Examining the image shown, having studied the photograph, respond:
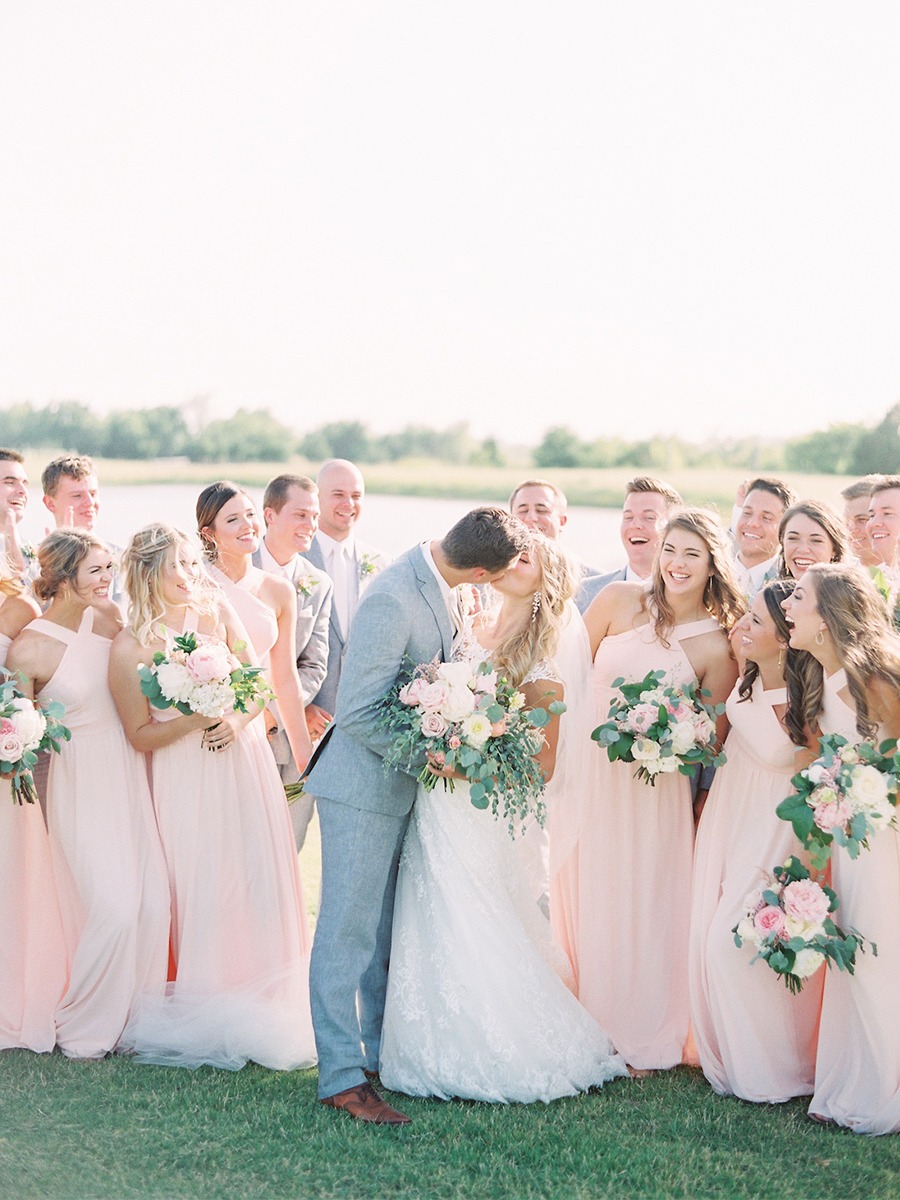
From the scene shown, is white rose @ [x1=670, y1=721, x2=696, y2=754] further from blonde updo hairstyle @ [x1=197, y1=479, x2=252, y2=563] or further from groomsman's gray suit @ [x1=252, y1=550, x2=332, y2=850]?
groomsman's gray suit @ [x1=252, y1=550, x2=332, y2=850]

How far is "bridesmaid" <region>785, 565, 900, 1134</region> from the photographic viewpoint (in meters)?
5.12

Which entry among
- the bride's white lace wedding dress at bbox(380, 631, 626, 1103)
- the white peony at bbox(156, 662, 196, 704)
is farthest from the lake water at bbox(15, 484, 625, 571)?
the bride's white lace wedding dress at bbox(380, 631, 626, 1103)

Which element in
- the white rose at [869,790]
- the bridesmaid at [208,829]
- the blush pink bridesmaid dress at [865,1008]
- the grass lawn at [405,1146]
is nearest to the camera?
the grass lawn at [405,1146]

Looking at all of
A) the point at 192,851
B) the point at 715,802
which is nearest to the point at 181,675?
the point at 192,851

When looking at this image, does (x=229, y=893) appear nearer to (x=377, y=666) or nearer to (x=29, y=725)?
(x=29, y=725)

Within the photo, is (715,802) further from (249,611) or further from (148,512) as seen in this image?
(148,512)

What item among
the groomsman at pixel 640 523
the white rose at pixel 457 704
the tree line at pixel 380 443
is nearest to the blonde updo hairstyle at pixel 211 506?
the groomsman at pixel 640 523

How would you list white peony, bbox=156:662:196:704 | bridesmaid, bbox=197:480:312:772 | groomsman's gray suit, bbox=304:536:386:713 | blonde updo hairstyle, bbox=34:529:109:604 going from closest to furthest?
white peony, bbox=156:662:196:704, blonde updo hairstyle, bbox=34:529:109:604, bridesmaid, bbox=197:480:312:772, groomsman's gray suit, bbox=304:536:386:713

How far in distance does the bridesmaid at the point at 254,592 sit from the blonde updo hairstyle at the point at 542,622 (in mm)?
1680

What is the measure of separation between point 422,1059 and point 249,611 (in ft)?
8.01

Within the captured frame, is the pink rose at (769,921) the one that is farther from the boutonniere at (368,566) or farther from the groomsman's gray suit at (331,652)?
the boutonniere at (368,566)

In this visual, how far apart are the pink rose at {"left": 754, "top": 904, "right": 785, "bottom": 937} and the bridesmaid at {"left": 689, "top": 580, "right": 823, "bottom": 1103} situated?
0.86 ft

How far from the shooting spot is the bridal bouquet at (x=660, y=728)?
18.2ft

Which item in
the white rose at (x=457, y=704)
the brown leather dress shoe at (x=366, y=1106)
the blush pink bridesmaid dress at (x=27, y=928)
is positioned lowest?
the brown leather dress shoe at (x=366, y=1106)
